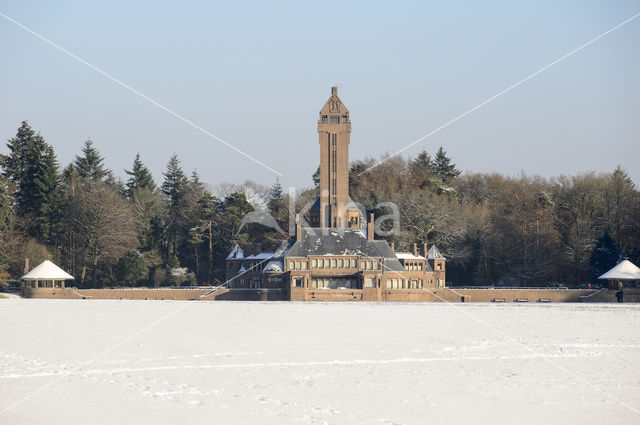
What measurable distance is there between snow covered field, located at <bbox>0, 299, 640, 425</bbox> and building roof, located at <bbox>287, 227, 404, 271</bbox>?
3408 cm

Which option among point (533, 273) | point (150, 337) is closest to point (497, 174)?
point (533, 273)

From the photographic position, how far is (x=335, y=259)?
76.1m

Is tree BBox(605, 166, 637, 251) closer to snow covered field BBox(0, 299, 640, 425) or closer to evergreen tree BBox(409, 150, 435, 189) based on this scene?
evergreen tree BBox(409, 150, 435, 189)

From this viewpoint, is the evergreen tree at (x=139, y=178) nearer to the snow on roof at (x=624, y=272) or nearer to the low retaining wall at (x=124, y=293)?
the low retaining wall at (x=124, y=293)

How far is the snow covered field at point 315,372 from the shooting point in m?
19.8

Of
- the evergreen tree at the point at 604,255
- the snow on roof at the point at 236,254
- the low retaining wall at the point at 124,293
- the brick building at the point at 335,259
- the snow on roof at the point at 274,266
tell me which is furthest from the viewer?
the snow on roof at the point at 236,254

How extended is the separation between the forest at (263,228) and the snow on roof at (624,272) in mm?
6481

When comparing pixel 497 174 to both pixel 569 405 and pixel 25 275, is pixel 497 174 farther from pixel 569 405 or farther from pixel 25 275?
pixel 569 405

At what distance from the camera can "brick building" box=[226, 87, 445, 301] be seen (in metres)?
74.9

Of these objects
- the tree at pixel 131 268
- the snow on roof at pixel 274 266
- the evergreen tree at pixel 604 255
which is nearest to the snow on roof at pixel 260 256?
the snow on roof at pixel 274 266

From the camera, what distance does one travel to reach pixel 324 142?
277ft

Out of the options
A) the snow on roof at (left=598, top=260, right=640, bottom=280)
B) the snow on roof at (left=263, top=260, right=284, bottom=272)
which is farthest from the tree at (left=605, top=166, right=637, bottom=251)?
the snow on roof at (left=263, top=260, right=284, bottom=272)

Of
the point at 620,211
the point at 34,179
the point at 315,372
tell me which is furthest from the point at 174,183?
the point at 315,372

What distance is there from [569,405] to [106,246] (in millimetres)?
69146
